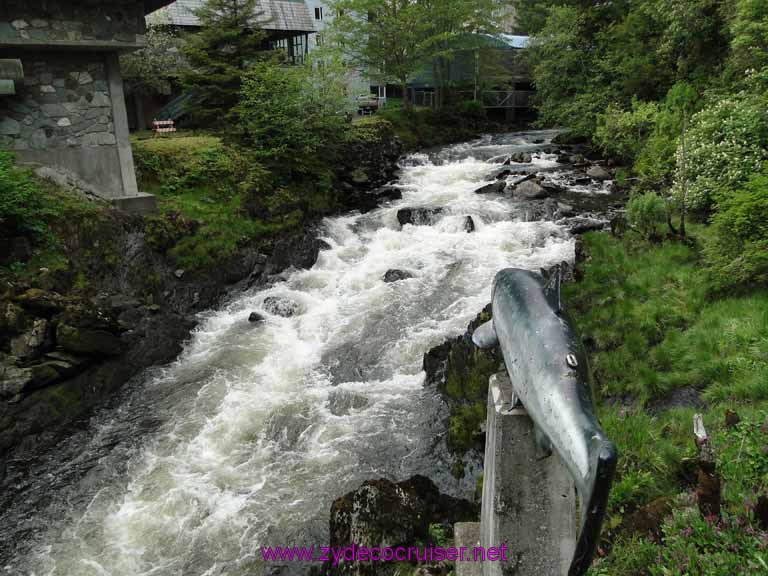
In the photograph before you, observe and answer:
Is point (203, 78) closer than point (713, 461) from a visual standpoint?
No

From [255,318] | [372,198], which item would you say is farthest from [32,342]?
[372,198]

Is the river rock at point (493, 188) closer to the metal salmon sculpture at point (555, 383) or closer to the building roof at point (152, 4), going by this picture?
the building roof at point (152, 4)

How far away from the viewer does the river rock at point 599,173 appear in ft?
64.8

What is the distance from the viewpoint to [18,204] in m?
9.98

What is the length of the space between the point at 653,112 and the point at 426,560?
657 inches

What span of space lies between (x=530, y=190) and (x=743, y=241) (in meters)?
9.80

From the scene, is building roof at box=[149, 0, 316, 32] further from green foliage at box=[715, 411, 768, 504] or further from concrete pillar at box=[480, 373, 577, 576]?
concrete pillar at box=[480, 373, 577, 576]

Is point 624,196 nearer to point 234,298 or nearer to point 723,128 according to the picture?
point 723,128

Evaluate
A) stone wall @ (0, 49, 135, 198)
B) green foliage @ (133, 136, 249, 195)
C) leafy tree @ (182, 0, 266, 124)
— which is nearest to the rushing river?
green foliage @ (133, 136, 249, 195)

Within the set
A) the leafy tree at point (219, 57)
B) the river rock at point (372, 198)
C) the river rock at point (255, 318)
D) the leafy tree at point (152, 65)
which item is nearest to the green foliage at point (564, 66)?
the river rock at point (372, 198)

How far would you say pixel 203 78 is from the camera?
18609mm

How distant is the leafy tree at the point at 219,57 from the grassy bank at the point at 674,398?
46.1 feet

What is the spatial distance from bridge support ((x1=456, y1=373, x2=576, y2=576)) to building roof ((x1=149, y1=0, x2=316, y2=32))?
31209 millimetres

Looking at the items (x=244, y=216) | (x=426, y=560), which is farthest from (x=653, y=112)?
(x=426, y=560)
